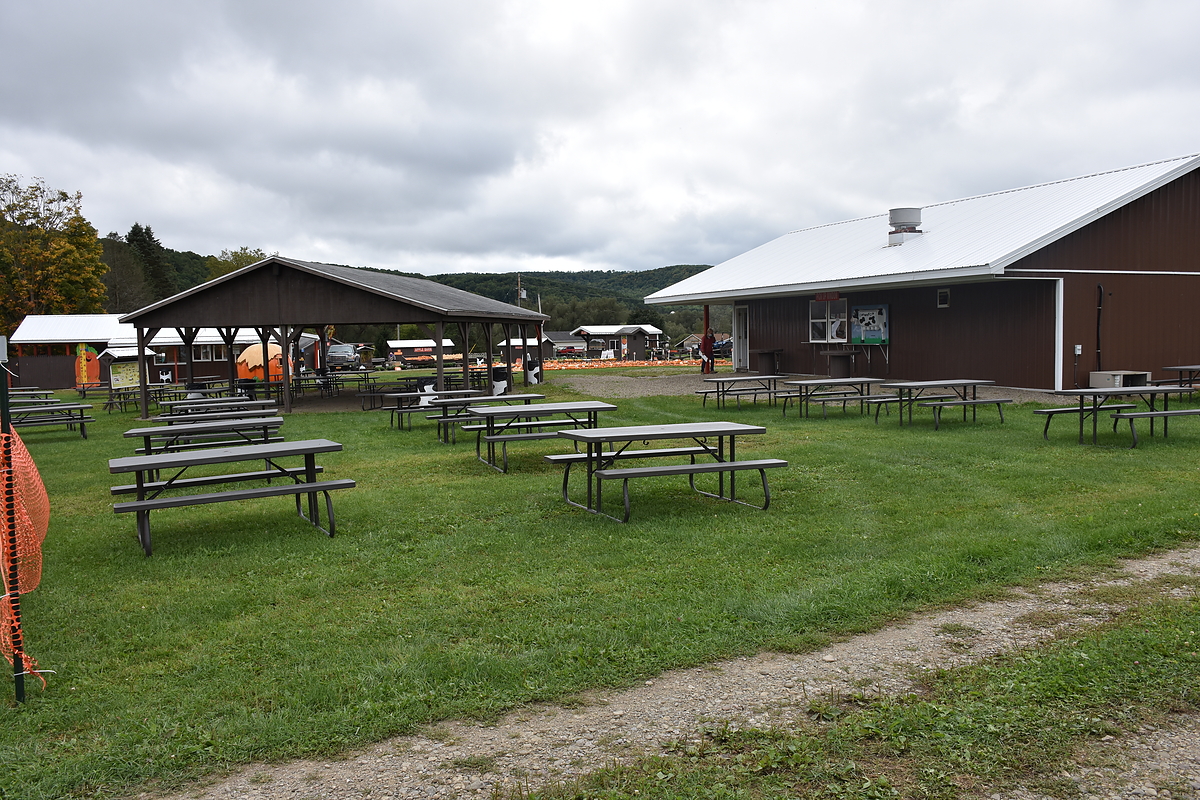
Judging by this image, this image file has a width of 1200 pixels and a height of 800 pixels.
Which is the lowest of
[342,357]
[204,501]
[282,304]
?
[204,501]

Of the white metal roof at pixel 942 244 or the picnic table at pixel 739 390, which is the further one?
the white metal roof at pixel 942 244

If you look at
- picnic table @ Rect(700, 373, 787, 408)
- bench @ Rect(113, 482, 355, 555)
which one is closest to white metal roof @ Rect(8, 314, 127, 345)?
picnic table @ Rect(700, 373, 787, 408)

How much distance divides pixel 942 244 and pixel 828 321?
13.6 feet

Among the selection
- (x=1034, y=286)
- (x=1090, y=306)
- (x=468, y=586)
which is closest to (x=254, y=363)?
(x=1034, y=286)

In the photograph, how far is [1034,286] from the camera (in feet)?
59.0

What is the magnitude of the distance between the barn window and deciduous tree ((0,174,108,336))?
1636 inches

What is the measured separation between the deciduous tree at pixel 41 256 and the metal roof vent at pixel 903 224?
43492mm

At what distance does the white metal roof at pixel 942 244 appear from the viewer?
17.5m

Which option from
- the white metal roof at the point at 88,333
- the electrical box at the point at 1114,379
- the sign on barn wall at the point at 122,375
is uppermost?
the white metal roof at the point at 88,333

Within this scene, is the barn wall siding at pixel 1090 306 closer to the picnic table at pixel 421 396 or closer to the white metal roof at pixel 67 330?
the picnic table at pixel 421 396

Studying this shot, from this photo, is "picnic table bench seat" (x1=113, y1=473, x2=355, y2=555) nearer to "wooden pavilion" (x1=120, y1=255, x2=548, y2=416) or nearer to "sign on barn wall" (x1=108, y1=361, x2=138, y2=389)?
"wooden pavilion" (x1=120, y1=255, x2=548, y2=416)

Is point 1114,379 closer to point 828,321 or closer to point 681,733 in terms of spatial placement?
point 828,321

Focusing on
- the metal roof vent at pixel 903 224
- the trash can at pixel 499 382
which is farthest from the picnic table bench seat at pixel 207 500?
the metal roof vent at pixel 903 224

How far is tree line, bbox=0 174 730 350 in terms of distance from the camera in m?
47.6
